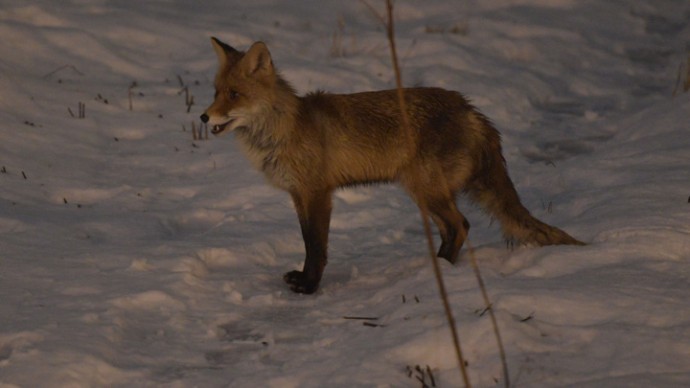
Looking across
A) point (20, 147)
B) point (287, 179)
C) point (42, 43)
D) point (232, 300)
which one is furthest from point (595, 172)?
point (42, 43)

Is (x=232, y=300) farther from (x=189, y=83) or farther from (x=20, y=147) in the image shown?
(x=189, y=83)

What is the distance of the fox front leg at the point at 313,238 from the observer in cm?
599

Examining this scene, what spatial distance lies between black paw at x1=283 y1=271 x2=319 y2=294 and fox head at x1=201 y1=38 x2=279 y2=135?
1007 millimetres

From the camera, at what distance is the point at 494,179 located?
6.11 metres

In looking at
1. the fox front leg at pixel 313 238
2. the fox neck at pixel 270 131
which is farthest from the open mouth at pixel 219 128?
the fox front leg at pixel 313 238

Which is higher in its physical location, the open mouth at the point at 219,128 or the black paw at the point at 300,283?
the open mouth at the point at 219,128

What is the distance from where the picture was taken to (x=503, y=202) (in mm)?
6078

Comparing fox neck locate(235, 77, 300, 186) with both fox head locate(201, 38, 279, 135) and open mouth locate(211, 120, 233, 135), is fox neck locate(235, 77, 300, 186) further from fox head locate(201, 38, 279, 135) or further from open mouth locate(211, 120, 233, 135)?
open mouth locate(211, 120, 233, 135)

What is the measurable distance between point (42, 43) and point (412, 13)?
222 inches

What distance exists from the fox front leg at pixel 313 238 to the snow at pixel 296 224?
0.47 ft

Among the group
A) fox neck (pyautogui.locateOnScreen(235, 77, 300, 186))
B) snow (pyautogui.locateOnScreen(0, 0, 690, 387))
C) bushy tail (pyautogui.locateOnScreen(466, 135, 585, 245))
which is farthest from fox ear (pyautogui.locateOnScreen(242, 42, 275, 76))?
bushy tail (pyautogui.locateOnScreen(466, 135, 585, 245))

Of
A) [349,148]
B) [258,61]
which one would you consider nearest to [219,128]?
[258,61]

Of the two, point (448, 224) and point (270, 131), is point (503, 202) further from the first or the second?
point (270, 131)

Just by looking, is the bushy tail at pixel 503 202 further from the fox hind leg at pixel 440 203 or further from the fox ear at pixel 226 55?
the fox ear at pixel 226 55
